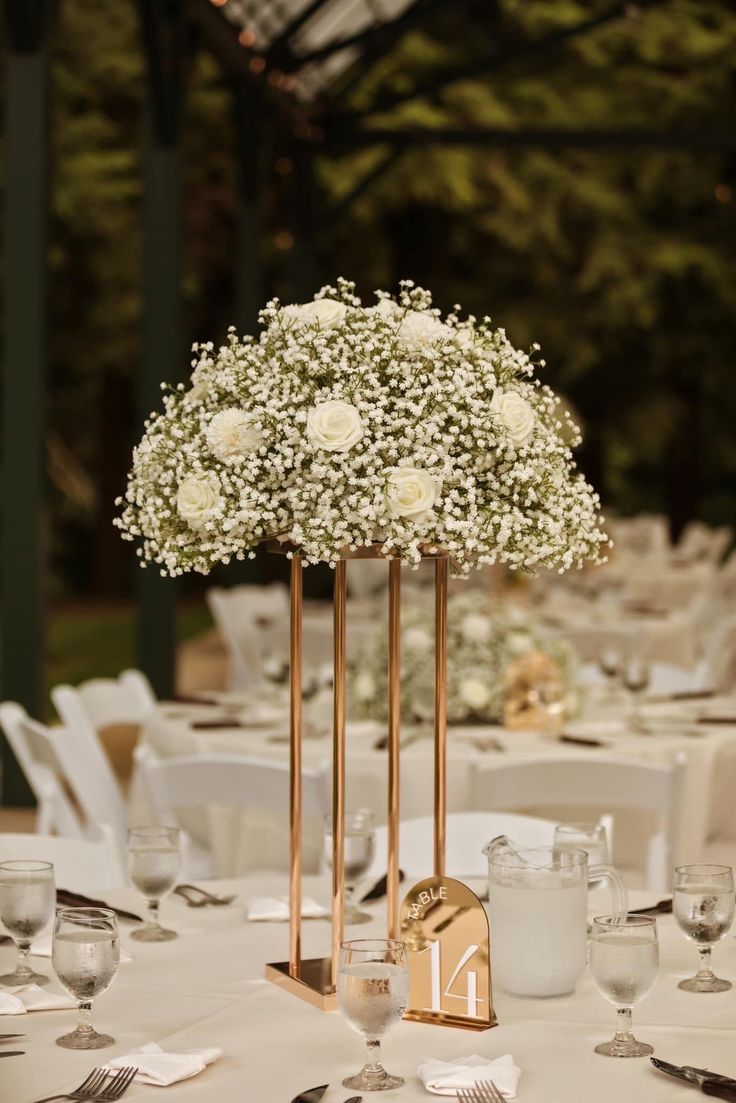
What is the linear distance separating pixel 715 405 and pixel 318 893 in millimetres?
19404

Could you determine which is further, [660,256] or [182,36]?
[660,256]

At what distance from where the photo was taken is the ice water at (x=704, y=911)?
96.7 inches

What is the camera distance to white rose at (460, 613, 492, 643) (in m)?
5.02

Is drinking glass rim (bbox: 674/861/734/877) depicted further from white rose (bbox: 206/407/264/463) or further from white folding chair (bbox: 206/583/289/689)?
white folding chair (bbox: 206/583/289/689)

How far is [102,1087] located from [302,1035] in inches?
13.3

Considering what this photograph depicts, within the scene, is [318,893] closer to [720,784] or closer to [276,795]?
[276,795]

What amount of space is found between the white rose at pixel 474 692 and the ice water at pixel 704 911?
8.17ft

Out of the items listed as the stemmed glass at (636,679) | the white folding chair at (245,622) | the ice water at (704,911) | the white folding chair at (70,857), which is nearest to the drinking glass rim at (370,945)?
the ice water at (704,911)

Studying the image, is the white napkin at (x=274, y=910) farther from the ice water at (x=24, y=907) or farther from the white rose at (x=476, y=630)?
the white rose at (x=476, y=630)

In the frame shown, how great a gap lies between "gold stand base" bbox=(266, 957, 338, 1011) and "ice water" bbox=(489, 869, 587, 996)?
267 millimetres

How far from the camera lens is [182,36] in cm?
887

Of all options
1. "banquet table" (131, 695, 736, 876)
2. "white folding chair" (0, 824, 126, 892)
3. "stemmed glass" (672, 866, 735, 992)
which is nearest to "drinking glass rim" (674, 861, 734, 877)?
"stemmed glass" (672, 866, 735, 992)

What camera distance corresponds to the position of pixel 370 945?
214 centimetres

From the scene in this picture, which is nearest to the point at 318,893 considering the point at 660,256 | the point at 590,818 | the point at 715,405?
the point at 590,818
